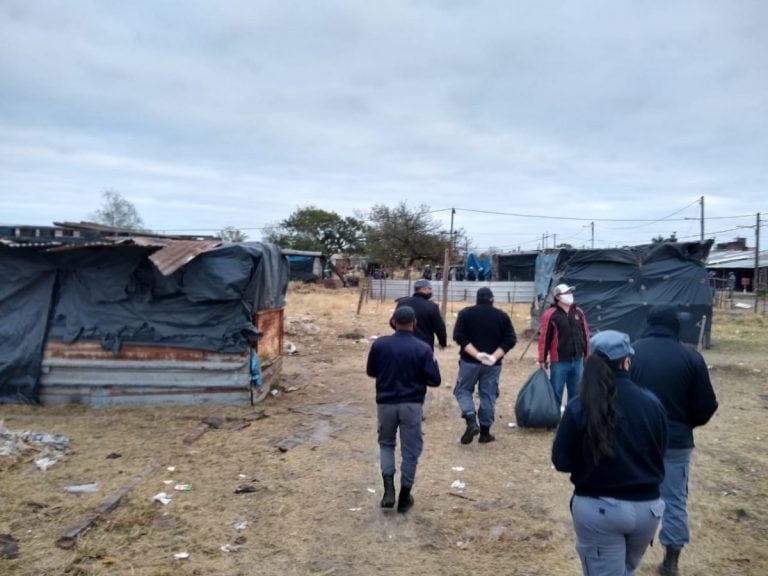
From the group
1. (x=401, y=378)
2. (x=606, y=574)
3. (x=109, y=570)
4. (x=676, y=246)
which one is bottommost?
(x=109, y=570)

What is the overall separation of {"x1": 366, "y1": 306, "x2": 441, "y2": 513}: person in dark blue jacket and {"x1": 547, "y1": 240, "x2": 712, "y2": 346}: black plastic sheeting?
36.0 feet

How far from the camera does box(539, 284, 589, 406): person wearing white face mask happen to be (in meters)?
6.73

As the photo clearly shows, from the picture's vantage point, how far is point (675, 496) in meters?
3.77

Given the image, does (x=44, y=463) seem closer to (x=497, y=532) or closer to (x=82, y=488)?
(x=82, y=488)

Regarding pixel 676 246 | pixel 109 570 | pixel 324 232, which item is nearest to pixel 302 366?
pixel 109 570

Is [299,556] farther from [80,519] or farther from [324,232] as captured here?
[324,232]

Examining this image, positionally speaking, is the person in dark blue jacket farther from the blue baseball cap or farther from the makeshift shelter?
the makeshift shelter

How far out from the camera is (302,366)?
38.8 feet

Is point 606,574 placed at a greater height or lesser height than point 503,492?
greater

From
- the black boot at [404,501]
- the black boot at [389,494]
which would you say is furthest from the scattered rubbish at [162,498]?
the black boot at [404,501]

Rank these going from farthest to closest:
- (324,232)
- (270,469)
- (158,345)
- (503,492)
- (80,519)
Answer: (324,232)
(158,345)
(270,469)
(503,492)
(80,519)

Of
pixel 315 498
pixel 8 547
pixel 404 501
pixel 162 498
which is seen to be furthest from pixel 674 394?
pixel 8 547

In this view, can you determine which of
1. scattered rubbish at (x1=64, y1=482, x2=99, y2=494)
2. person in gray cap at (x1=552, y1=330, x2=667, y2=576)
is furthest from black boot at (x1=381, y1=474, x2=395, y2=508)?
scattered rubbish at (x1=64, y1=482, x2=99, y2=494)

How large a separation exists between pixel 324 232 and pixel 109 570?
159 ft
